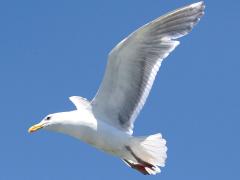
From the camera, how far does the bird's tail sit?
14117mm

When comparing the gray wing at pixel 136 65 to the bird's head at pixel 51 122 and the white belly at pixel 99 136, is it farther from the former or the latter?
the bird's head at pixel 51 122

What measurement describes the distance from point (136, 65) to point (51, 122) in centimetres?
135

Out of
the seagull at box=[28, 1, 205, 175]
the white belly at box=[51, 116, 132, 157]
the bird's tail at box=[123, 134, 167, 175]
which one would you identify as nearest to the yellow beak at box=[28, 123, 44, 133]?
the seagull at box=[28, 1, 205, 175]

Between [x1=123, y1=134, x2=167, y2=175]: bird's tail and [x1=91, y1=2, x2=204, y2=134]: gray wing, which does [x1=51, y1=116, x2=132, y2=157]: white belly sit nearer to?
[x1=123, y1=134, x2=167, y2=175]: bird's tail

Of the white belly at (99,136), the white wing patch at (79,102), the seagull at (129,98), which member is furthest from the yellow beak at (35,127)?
the white wing patch at (79,102)

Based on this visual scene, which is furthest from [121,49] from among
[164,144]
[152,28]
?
[164,144]

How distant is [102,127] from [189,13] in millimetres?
1872

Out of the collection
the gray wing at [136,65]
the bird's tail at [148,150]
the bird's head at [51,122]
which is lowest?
the bird's tail at [148,150]

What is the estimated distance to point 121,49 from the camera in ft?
45.8

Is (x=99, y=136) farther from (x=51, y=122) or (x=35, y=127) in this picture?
(x=35, y=127)

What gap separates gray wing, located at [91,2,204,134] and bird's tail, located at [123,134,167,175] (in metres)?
0.33

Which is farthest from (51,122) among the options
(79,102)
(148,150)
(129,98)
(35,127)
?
(148,150)

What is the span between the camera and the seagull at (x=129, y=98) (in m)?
14.0

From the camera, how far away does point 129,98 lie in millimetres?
14461
